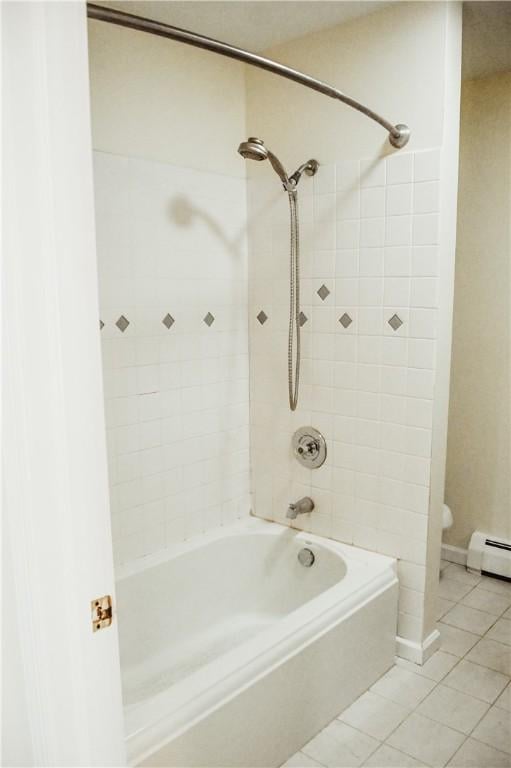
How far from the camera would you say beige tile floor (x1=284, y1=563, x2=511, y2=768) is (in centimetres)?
173

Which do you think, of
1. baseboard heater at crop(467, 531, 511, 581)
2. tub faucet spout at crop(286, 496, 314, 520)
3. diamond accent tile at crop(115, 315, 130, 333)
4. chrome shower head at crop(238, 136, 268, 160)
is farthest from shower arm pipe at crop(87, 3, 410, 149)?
baseboard heater at crop(467, 531, 511, 581)

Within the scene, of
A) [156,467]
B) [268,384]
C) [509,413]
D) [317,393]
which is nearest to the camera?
[156,467]

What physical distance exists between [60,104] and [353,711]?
203 centimetres

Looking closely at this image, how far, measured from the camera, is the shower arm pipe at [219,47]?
3.65 feet

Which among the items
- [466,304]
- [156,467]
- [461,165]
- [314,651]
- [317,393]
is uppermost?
[461,165]

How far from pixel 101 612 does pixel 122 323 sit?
52.6 inches

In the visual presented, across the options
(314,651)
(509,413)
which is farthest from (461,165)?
(314,651)

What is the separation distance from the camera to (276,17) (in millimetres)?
1986

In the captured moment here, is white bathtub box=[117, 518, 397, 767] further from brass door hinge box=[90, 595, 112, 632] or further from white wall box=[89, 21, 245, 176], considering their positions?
white wall box=[89, 21, 245, 176]

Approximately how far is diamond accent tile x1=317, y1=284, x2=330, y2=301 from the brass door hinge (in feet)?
5.38

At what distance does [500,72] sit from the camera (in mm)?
2527

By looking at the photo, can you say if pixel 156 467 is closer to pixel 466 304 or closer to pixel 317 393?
pixel 317 393

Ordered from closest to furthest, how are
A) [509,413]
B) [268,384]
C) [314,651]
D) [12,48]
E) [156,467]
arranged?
[12,48], [314,651], [156,467], [268,384], [509,413]

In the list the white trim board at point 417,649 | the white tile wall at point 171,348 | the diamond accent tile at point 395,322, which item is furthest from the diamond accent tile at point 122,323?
the white trim board at point 417,649
